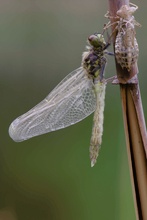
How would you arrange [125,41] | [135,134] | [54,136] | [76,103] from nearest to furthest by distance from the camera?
[135,134] → [125,41] → [76,103] → [54,136]

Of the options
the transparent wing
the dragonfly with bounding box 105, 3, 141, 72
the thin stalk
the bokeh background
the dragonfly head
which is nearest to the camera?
the thin stalk

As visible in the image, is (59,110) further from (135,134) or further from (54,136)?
(54,136)

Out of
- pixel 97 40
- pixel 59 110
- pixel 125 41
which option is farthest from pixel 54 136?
pixel 125 41

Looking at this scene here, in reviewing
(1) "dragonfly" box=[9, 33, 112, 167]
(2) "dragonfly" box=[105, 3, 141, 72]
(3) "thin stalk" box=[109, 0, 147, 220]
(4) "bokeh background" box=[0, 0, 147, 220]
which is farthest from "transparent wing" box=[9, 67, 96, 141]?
(4) "bokeh background" box=[0, 0, 147, 220]

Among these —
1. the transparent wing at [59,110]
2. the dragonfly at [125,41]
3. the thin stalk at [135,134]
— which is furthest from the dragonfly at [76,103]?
the thin stalk at [135,134]

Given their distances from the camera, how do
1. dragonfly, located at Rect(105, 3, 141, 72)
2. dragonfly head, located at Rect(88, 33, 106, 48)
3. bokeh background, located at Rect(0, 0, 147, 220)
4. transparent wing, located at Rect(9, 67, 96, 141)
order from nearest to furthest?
dragonfly, located at Rect(105, 3, 141, 72), dragonfly head, located at Rect(88, 33, 106, 48), transparent wing, located at Rect(9, 67, 96, 141), bokeh background, located at Rect(0, 0, 147, 220)

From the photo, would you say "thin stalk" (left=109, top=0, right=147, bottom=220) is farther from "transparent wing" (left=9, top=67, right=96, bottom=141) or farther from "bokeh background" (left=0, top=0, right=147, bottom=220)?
Result: "bokeh background" (left=0, top=0, right=147, bottom=220)
